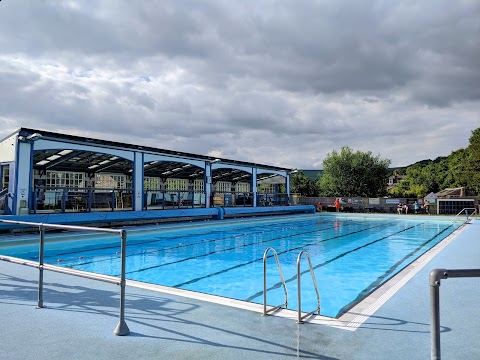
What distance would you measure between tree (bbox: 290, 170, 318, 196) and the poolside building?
11935 mm

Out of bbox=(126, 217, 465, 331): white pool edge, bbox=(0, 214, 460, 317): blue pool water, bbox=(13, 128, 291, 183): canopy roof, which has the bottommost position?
bbox=(0, 214, 460, 317): blue pool water

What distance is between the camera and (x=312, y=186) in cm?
4222

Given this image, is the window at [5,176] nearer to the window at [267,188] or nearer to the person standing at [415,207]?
the window at [267,188]

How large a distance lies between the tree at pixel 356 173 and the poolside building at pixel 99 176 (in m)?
12.1

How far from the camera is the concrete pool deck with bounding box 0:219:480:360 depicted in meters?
2.91

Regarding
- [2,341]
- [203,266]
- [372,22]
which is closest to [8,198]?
[203,266]

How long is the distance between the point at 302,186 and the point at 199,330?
3880cm

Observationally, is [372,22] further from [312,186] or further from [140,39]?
[312,186]

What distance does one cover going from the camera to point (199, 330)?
339 centimetres

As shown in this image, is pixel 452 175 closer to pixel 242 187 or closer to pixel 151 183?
pixel 242 187

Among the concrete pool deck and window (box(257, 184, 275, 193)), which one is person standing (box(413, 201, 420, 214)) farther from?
the concrete pool deck

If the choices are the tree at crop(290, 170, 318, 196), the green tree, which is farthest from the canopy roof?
the green tree

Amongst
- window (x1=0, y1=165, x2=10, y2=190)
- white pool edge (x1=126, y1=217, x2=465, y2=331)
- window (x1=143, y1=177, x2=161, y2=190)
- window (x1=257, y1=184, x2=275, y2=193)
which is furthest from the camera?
window (x1=257, y1=184, x2=275, y2=193)

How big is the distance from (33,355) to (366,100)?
19.8 m
